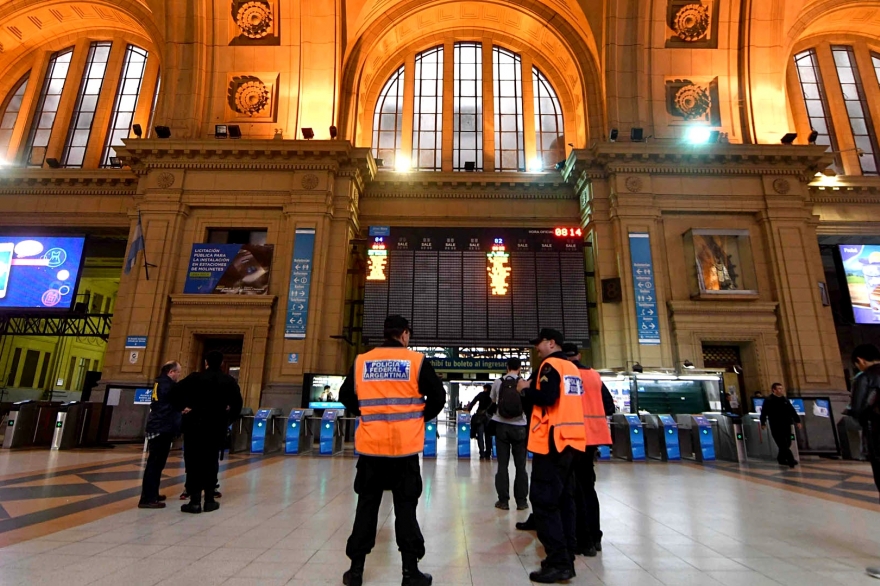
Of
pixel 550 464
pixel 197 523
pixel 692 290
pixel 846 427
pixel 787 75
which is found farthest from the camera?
pixel 787 75

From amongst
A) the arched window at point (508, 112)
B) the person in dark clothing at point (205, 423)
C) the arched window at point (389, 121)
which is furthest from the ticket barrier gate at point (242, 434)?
the arched window at point (508, 112)

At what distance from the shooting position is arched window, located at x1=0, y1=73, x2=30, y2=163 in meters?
18.2

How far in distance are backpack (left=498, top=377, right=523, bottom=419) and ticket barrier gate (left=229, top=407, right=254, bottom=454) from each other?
300 inches

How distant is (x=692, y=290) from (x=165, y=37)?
20.0m

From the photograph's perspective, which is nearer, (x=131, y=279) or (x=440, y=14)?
(x=131, y=279)

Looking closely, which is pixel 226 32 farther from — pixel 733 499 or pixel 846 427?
pixel 846 427

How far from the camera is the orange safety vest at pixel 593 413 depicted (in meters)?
3.95

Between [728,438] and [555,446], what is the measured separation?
9116 mm

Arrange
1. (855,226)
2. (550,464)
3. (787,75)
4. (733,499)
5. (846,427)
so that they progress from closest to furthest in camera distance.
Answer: (550,464), (733,499), (846,427), (855,226), (787,75)

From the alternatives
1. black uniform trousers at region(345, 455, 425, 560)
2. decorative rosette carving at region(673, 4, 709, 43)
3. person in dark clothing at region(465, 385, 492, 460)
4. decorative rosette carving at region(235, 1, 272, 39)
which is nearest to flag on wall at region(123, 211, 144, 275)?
decorative rosette carving at region(235, 1, 272, 39)

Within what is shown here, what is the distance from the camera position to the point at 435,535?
4.07 metres

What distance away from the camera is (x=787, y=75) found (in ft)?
58.5

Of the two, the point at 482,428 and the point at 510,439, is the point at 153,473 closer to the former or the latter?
the point at 510,439

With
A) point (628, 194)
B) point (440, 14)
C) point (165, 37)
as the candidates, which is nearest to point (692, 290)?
point (628, 194)
